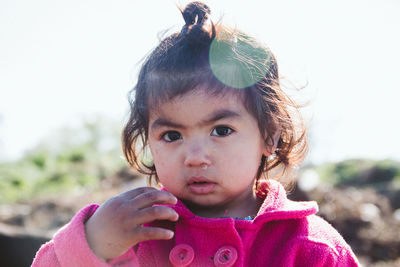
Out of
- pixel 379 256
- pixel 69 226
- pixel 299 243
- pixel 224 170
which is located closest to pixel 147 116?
pixel 224 170

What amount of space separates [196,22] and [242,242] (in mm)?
1014

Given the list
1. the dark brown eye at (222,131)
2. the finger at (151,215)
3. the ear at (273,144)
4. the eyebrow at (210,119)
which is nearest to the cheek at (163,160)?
the eyebrow at (210,119)

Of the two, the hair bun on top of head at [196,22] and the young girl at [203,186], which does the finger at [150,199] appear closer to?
the young girl at [203,186]

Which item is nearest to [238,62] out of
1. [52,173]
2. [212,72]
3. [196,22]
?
[212,72]

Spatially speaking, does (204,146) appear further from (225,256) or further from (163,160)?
(225,256)

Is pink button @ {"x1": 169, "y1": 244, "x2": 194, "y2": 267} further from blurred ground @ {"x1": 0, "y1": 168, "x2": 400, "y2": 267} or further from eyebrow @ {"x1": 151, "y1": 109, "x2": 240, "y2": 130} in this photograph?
blurred ground @ {"x1": 0, "y1": 168, "x2": 400, "y2": 267}

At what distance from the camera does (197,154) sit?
1478mm

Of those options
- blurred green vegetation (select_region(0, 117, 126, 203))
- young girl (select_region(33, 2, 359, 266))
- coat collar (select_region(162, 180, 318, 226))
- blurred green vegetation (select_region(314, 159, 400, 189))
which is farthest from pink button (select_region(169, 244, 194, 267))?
blurred green vegetation (select_region(314, 159, 400, 189))

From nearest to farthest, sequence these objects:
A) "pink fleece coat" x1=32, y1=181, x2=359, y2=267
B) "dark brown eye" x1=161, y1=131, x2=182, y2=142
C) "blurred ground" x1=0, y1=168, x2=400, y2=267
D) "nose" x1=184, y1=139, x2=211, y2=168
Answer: "pink fleece coat" x1=32, y1=181, x2=359, y2=267 → "nose" x1=184, y1=139, x2=211, y2=168 → "dark brown eye" x1=161, y1=131, x2=182, y2=142 → "blurred ground" x1=0, y1=168, x2=400, y2=267

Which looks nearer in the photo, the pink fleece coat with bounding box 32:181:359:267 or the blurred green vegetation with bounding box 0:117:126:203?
the pink fleece coat with bounding box 32:181:359:267

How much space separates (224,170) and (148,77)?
56cm

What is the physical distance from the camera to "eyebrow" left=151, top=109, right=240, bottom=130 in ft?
4.93

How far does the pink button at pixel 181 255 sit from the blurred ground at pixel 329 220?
276 centimetres

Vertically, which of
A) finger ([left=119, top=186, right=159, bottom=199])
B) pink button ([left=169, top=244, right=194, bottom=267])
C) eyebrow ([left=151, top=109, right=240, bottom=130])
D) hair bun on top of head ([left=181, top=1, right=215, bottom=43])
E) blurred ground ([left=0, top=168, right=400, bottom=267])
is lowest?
blurred ground ([left=0, top=168, right=400, bottom=267])
